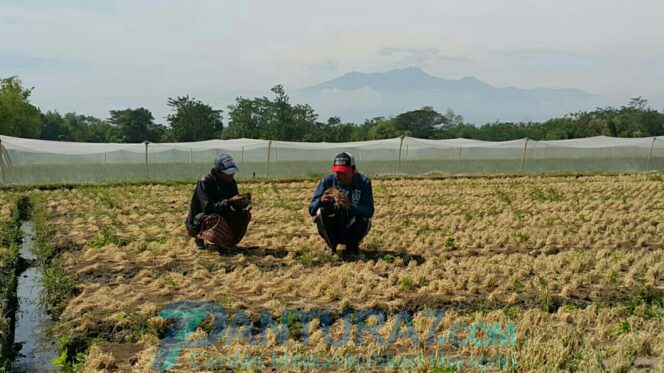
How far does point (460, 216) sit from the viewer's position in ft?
36.5

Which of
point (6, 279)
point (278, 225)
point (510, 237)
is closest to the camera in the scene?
point (6, 279)

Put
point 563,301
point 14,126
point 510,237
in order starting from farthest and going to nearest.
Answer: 1. point 14,126
2. point 510,237
3. point 563,301

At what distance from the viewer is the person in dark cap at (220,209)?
7.60 m

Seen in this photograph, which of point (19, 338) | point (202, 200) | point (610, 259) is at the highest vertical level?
point (202, 200)

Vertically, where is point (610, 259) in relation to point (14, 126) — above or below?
below

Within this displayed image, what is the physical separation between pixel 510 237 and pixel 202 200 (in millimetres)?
4376

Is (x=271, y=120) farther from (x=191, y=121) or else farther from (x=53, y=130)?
(x=53, y=130)

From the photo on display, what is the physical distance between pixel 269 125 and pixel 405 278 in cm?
3973

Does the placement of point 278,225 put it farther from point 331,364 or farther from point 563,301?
point 331,364

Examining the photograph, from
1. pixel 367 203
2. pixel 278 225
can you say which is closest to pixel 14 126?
pixel 278 225

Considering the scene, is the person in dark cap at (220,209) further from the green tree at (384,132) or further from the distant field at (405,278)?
the green tree at (384,132)

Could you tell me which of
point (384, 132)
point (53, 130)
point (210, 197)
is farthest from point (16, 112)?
point (210, 197)

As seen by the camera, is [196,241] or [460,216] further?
[460,216]

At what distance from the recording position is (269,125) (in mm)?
45281
